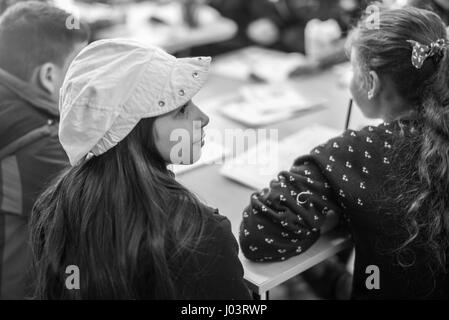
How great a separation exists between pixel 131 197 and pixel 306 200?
37 centimetres

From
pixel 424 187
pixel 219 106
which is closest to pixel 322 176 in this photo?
pixel 424 187

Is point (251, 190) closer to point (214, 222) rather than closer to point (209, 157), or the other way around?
point (209, 157)

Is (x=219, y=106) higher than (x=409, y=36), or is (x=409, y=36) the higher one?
(x=409, y=36)

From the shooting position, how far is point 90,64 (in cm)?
85

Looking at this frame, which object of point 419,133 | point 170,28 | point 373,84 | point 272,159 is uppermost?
point 170,28

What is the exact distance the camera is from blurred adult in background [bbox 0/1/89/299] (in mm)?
1235

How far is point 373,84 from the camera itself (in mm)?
1113

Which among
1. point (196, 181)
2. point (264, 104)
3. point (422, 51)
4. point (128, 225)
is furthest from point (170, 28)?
point (128, 225)

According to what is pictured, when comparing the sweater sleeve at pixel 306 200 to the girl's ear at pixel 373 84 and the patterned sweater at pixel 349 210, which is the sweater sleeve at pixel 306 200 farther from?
the girl's ear at pixel 373 84

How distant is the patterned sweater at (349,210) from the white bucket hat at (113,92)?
33cm

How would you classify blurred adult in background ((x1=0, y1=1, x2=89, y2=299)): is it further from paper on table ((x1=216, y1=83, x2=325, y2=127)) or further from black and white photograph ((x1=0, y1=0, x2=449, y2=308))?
paper on table ((x1=216, y1=83, x2=325, y2=127))

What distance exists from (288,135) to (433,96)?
0.60m

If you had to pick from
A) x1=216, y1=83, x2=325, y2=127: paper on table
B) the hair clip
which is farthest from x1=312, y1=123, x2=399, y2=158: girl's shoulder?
x1=216, y1=83, x2=325, y2=127: paper on table
